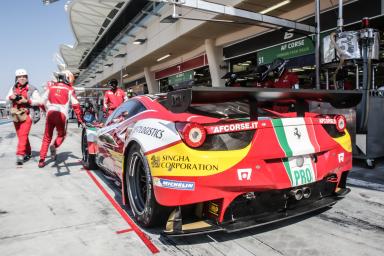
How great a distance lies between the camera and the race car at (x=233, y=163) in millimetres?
2244

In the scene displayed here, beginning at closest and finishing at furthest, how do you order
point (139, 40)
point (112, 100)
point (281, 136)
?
point (281, 136) → point (112, 100) → point (139, 40)

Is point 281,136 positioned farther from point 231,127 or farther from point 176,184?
point 176,184

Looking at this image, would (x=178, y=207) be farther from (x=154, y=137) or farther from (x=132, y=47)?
(x=132, y=47)

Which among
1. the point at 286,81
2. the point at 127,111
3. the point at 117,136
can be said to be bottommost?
the point at 117,136

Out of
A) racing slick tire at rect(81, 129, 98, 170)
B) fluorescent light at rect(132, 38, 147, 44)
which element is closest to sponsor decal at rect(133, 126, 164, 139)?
racing slick tire at rect(81, 129, 98, 170)

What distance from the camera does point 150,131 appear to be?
8.91 ft

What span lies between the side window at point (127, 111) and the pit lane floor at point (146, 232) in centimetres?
92

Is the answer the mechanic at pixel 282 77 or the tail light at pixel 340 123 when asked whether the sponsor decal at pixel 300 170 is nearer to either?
the tail light at pixel 340 123

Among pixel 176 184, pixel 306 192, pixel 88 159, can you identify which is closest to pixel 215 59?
pixel 88 159

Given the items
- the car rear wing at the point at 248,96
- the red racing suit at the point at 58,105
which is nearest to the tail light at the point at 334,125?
the car rear wing at the point at 248,96

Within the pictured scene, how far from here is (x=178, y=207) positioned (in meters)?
2.35

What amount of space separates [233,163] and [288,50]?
934cm

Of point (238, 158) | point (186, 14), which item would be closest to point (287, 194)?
point (238, 158)

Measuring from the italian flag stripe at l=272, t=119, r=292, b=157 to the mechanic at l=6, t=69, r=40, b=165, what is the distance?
5260 millimetres
